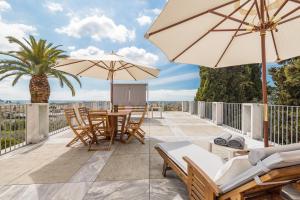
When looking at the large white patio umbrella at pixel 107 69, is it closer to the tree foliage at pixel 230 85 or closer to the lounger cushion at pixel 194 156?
the lounger cushion at pixel 194 156

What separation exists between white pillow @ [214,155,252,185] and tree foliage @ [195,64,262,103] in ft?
48.7

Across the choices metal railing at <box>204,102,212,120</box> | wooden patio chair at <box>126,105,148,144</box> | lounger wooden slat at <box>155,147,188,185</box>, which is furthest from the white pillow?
metal railing at <box>204,102,212,120</box>

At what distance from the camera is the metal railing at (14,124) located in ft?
16.1

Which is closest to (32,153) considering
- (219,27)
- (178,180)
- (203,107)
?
(178,180)

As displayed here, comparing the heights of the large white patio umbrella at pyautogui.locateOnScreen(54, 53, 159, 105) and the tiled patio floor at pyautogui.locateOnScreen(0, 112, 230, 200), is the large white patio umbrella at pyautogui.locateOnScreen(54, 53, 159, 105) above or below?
above

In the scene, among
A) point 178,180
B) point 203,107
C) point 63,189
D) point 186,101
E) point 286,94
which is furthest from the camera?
point 186,101

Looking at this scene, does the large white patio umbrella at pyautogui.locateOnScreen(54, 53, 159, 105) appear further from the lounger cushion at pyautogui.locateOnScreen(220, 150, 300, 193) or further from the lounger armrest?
the lounger cushion at pyautogui.locateOnScreen(220, 150, 300, 193)

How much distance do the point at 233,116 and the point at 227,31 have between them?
6.02 metres

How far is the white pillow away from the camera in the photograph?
5.45 ft

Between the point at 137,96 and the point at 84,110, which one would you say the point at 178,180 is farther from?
the point at 137,96

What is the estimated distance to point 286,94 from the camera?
9891mm

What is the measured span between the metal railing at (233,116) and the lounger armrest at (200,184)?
6316mm

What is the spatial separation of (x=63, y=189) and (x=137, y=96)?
24.6 feet

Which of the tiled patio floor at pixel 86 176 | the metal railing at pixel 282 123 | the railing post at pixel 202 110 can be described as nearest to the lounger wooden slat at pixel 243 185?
the tiled patio floor at pixel 86 176
